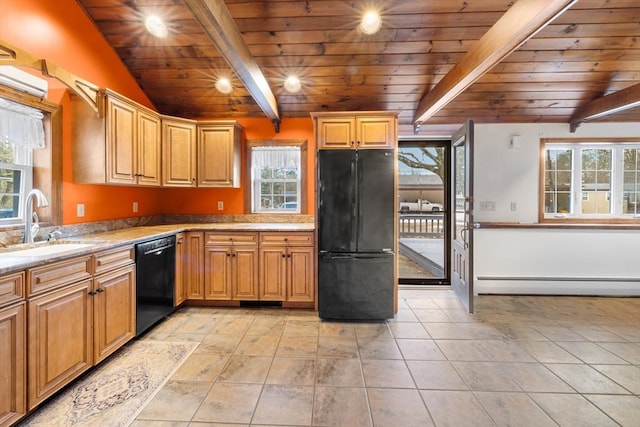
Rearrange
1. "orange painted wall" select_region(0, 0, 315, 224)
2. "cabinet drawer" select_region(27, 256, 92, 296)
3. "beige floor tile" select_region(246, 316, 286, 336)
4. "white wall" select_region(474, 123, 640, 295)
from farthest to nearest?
"white wall" select_region(474, 123, 640, 295) → "beige floor tile" select_region(246, 316, 286, 336) → "orange painted wall" select_region(0, 0, 315, 224) → "cabinet drawer" select_region(27, 256, 92, 296)

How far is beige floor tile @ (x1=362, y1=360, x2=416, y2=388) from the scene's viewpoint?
2.03 metres

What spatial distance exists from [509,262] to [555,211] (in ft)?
3.18

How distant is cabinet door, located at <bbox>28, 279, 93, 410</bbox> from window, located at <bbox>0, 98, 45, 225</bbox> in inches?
38.1

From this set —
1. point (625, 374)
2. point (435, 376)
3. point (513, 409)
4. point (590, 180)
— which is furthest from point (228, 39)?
point (590, 180)

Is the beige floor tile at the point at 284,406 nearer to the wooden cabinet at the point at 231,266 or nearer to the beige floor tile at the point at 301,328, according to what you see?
the beige floor tile at the point at 301,328

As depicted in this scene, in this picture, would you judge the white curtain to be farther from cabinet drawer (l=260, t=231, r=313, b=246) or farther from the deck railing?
the deck railing

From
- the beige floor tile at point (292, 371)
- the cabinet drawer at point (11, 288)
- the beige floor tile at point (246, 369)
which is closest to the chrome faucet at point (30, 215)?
the cabinet drawer at point (11, 288)

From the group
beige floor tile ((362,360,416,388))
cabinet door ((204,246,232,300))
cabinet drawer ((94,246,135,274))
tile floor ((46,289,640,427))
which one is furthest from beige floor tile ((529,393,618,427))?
cabinet drawer ((94,246,135,274))

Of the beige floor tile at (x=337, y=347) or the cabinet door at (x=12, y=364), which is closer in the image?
the cabinet door at (x=12, y=364)

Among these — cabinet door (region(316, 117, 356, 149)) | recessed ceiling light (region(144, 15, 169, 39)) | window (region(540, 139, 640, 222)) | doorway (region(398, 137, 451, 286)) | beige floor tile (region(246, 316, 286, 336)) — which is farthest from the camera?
doorway (region(398, 137, 451, 286))

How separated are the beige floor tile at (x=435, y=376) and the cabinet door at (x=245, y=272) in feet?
5.91

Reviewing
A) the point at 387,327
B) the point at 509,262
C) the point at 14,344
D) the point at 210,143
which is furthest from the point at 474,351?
the point at 210,143

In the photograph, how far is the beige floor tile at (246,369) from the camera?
2084mm

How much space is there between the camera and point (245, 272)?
334 cm
